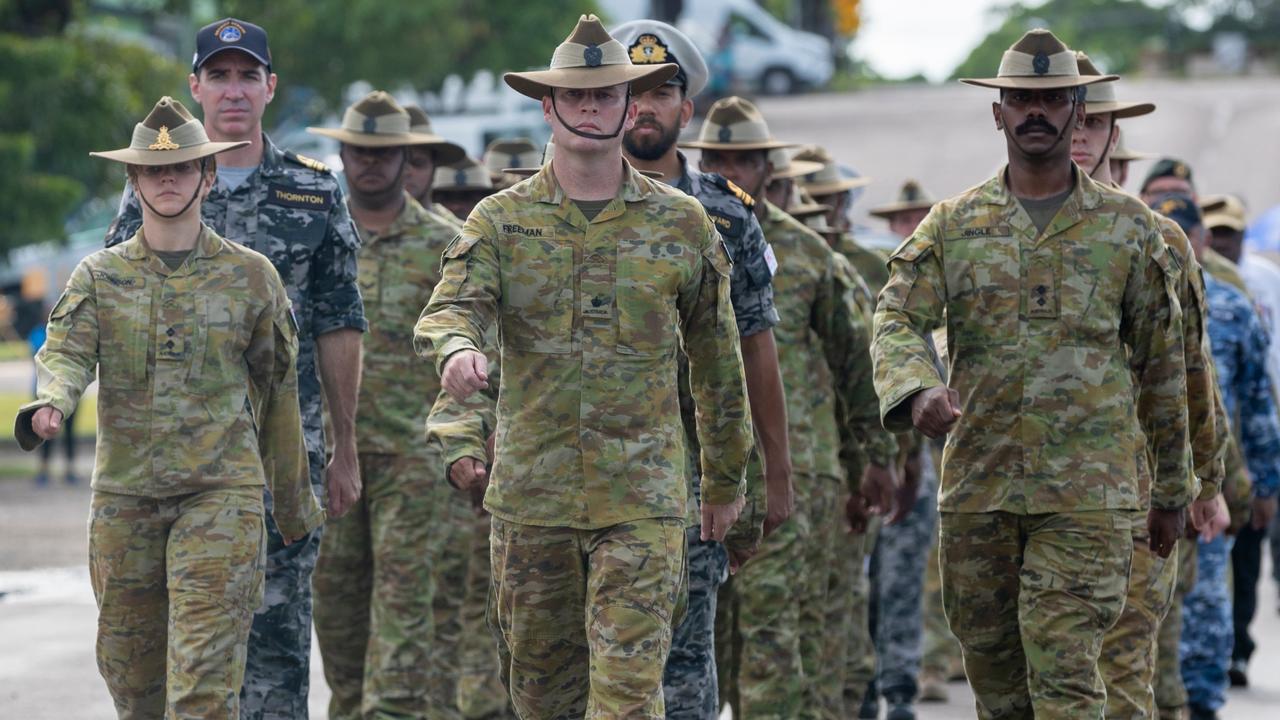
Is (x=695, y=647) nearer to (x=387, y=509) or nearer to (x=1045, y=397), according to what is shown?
(x=1045, y=397)

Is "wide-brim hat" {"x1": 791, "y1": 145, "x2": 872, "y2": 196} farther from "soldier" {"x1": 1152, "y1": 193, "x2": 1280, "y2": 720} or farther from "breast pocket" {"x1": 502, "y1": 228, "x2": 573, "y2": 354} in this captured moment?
A: "breast pocket" {"x1": 502, "y1": 228, "x2": 573, "y2": 354}

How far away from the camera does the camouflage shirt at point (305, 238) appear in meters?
7.81

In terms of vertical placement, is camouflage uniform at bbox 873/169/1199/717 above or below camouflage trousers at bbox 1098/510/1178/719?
above

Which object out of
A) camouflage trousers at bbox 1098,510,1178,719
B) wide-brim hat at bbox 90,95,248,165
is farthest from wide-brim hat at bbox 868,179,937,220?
wide-brim hat at bbox 90,95,248,165

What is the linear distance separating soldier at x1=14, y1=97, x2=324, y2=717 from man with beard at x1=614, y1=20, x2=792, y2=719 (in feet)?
4.26

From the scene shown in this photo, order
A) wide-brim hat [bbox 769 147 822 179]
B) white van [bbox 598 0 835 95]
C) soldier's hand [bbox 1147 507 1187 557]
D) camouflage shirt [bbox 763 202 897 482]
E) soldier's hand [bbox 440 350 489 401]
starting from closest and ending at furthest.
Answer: soldier's hand [bbox 440 350 489 401] < soldier's hand [bbox 1147 507 1187 557] < camouflage shirt [bbox 763 202 897 482] < wide-brim hat [bbox 769 147 822 179] < white van [bbox 598 0 835 95]

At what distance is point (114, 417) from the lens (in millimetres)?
6918

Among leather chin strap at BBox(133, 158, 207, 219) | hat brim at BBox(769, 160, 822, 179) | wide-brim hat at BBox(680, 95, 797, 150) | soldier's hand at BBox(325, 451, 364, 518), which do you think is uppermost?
wide-brim hat at BBox(680, 95, 797, 150)

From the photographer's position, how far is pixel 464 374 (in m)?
5.47

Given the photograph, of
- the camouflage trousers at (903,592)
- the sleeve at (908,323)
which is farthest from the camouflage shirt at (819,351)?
the sleeve at (908,323)

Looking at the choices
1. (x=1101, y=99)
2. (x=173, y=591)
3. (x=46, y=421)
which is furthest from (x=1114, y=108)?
(x=46, y=421)

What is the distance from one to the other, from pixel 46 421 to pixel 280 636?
167 cm

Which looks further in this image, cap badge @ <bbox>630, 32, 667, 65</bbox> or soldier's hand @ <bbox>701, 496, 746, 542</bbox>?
cap badge @ <bbox>630, 32, 667, 65</bbox>

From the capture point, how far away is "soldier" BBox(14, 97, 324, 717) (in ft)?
22.1
